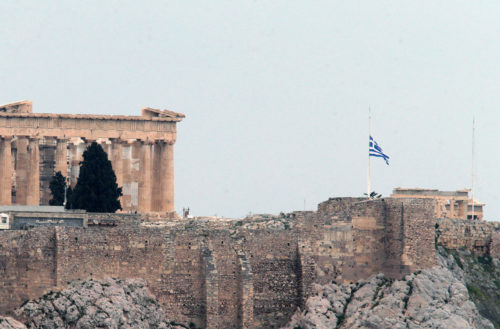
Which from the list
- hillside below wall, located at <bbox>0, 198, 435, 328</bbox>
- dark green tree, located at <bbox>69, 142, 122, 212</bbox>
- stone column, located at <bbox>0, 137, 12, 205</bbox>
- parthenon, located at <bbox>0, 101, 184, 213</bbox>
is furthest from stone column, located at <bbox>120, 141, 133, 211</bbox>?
hillside below wall, located at <bbox>0, 198, 435, 328</bbox>

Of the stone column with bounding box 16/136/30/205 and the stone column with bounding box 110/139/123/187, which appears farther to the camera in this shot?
the stone column with bounding box 110/139/123/187

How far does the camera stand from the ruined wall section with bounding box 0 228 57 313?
307ft

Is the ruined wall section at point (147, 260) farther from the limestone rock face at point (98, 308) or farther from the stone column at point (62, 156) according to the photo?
the stone column at point (62, 156)

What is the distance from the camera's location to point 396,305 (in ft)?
322

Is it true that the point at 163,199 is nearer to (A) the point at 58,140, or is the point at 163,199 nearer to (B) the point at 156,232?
(A) the point at 58,140

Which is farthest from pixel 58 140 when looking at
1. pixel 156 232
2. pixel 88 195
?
pixel 156 232

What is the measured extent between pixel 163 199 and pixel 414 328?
1107 inches

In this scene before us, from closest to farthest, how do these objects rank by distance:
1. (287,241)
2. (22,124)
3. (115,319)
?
(115,319)
(287,241)
(22,124)

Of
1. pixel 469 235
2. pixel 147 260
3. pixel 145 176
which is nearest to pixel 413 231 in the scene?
pixel 469 235

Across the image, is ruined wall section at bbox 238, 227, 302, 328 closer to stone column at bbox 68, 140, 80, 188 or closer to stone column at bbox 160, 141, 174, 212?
stone column at bbox 160, 141, 174, 212

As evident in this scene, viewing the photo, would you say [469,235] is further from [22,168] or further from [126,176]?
[22,168]

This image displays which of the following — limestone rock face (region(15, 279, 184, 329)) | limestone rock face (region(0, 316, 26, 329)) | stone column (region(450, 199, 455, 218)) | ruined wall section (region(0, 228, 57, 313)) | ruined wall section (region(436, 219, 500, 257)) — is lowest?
limestone rock face (region(0, 316, 26, 329))

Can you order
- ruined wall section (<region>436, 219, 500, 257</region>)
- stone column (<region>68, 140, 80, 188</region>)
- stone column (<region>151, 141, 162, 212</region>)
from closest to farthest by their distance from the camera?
ruined wall section (<region>436, 219, 500, 257</region>) < stone column (<region>151, 141, 162, 212</region>) < stone column (<region>68, 140, 80, 188</region>)

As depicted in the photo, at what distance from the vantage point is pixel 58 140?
119125mm
